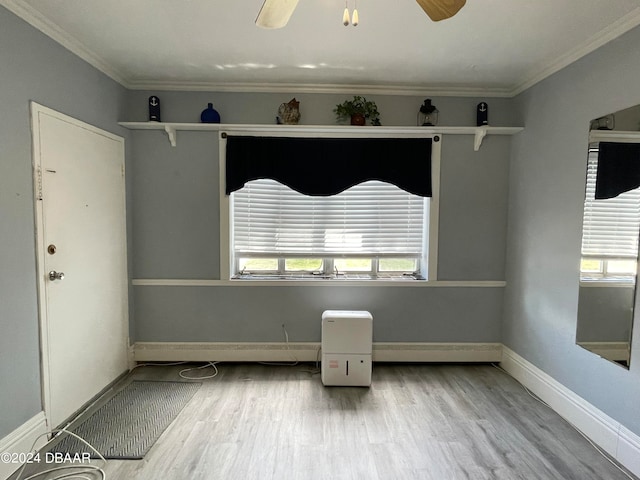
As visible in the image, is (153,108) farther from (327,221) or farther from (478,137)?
(478,137)

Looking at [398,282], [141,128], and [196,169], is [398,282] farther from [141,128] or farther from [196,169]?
[141,128]

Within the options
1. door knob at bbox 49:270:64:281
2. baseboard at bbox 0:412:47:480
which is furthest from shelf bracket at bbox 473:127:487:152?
baseboard at bbox 0:412:47:480

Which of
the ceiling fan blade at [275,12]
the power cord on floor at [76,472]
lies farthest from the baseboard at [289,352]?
the ceiling fan blade at [275,12]

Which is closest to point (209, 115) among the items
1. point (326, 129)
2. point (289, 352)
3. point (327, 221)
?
point (326, 129)

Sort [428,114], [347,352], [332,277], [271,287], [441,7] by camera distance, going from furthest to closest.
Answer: [332,277] < [271,287] < [428,114] < [347,352] < [441,7]

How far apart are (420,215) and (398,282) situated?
2.20 ft

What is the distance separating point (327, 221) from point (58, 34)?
7.51 feet

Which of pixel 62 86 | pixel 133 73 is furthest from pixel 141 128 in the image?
pixel 62 86

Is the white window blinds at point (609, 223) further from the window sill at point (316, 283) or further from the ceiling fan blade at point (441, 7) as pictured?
the ceiling fan blade at point (441, 7)

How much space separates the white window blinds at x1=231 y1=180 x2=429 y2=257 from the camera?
10.1 feet

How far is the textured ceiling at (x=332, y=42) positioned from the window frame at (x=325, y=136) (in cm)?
38

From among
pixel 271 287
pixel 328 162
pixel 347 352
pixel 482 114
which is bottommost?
pixel 347 352

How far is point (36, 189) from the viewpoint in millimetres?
1935

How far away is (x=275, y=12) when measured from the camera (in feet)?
4.45
